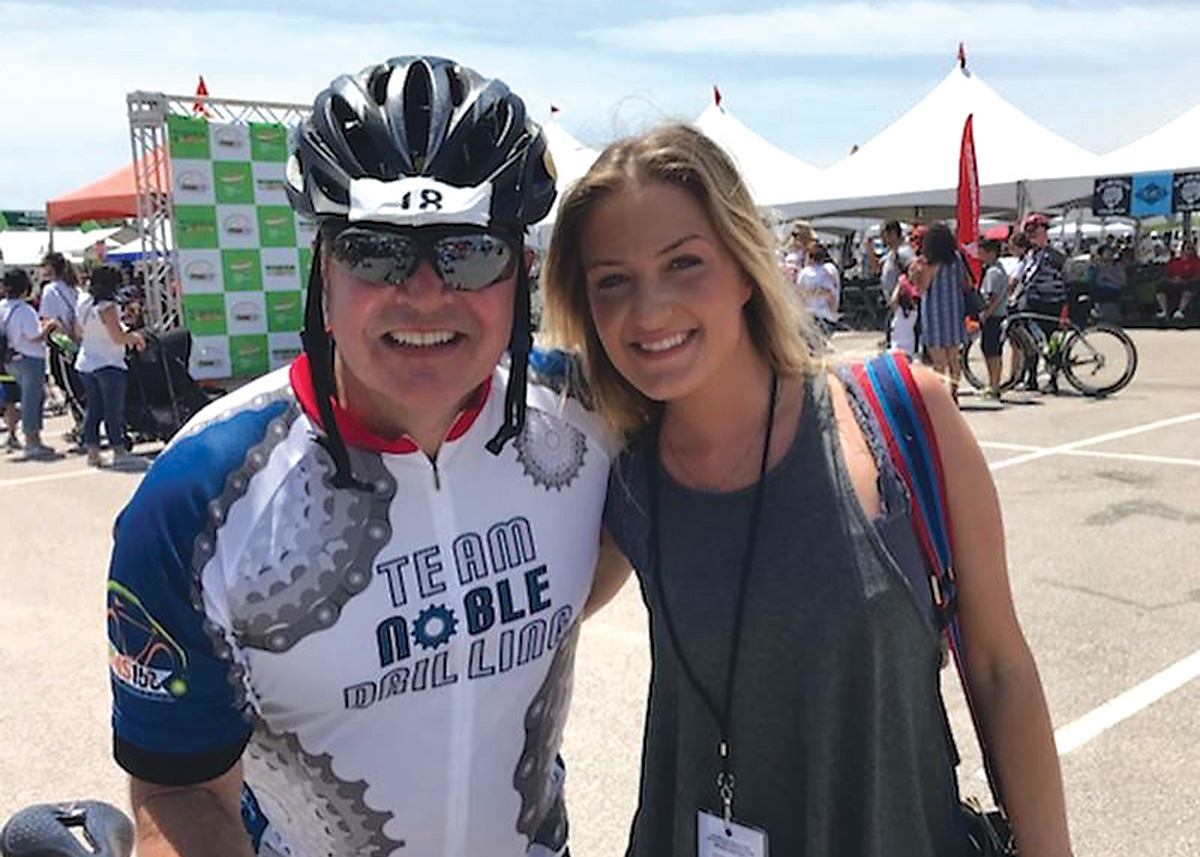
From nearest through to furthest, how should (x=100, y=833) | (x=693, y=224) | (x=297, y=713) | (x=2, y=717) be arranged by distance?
(x=100, y=833) → (x=297, y=713) → (x=693, y=224) → (x=2, y=717)

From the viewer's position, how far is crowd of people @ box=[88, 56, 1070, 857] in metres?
1.42

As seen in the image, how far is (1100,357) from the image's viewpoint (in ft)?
39.1

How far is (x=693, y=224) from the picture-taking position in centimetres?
174

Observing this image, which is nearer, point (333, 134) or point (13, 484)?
point (333, 134)

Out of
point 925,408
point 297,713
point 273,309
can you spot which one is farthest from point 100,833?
point 273,309

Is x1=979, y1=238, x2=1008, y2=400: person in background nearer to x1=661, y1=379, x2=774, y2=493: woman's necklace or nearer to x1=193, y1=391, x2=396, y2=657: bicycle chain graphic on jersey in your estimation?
x1=661, y1=379, x2=774, y2=493: woman's necklace

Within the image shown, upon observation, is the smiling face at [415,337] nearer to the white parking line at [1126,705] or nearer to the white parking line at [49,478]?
the white parking line at [1126,705]

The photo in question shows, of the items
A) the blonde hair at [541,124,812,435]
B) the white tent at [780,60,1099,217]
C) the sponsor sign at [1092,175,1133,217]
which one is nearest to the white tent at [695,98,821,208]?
the white tent at [780,60,1099,217]

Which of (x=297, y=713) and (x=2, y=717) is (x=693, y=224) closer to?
(x=297, y=713)

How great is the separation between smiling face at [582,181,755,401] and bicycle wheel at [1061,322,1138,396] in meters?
11.2

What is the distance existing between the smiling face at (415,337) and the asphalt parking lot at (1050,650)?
32.9 inches

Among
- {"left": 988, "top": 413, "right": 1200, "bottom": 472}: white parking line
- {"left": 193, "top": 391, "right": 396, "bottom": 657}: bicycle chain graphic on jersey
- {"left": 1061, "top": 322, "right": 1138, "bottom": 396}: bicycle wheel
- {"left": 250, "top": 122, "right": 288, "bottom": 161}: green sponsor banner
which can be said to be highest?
{"left": 250, "top": 122, "right": 288, "bottom": 161}: green sponsor banner

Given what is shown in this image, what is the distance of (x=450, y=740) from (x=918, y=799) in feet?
2.29

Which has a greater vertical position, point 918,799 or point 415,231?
point 415,231
